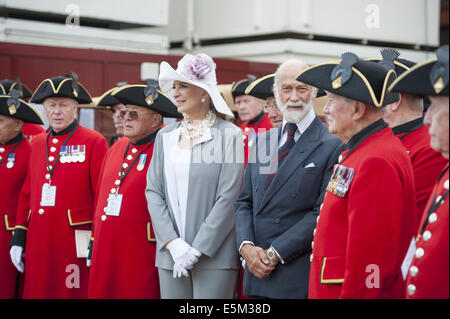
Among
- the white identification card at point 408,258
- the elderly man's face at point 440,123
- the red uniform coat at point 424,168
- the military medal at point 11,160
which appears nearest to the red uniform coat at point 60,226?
the military medal at point 11,160

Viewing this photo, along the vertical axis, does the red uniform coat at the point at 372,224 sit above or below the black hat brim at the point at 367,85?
below

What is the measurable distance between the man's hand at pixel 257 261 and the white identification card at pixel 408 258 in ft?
2.84

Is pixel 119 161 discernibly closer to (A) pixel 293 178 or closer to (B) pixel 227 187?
(B) pixel 227 187

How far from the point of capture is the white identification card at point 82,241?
461 centimetres

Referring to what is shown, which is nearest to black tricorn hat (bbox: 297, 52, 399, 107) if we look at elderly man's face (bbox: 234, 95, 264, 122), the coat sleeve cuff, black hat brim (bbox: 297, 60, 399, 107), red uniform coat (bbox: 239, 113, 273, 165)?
black hat brim (bbox: 297, 60, 399, 107)

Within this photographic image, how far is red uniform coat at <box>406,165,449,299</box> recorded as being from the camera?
2330mm

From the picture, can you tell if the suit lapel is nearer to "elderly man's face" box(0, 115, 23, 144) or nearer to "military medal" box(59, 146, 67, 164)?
"military medal" box(59, 146, 67, 164)

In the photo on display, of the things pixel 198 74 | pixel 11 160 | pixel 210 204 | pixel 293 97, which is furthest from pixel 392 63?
pixel 11 160

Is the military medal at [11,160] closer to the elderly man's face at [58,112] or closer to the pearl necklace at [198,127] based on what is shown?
the elderly man's face at [58,112]

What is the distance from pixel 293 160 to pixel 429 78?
3.80 ft

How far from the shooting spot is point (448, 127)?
7.77ft

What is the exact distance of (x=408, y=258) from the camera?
2.60 metres

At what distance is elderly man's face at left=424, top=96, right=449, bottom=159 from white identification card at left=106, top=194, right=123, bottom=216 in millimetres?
2336

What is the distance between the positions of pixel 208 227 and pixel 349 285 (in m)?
1.20
